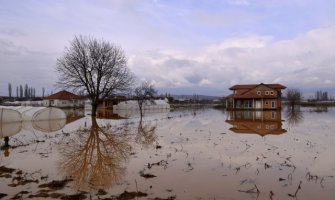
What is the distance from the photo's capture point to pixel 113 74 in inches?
1476

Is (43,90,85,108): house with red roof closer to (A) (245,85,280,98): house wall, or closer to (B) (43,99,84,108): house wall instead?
(B) (43,99,84,108): house wall

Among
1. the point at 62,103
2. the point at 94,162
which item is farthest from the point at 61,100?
the point at 94,162

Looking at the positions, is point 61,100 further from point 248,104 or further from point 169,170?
point 169,170

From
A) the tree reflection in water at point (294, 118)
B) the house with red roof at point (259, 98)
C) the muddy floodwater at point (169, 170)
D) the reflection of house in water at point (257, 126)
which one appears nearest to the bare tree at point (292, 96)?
the house with red roof at point (259, 98)

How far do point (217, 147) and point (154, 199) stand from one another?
6486 mm

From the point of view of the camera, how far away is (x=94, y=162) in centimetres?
921

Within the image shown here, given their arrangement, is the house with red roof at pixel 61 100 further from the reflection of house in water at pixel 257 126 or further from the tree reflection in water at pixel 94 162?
the tree reflection in water at pixel 94 162

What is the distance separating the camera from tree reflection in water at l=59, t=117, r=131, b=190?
7242 mm

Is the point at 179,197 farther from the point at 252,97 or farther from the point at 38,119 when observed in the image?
the point at 252,97

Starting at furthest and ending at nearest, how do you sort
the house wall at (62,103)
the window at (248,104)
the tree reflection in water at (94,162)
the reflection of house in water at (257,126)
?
the house wall at (62,103) < the window at (248,104) < the reflection of house in water at (257,126) < the tree reflection in water at (94,162)

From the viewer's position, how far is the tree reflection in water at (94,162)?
285 inches

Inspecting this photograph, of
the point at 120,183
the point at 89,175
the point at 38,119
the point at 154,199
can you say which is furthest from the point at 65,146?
the point at 38,119

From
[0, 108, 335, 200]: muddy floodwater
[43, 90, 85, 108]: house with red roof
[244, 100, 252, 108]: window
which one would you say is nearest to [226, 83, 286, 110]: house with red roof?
[244, 100, 252, 108]: window

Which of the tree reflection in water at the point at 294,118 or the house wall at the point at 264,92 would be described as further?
the house wall at the point at 264,92
